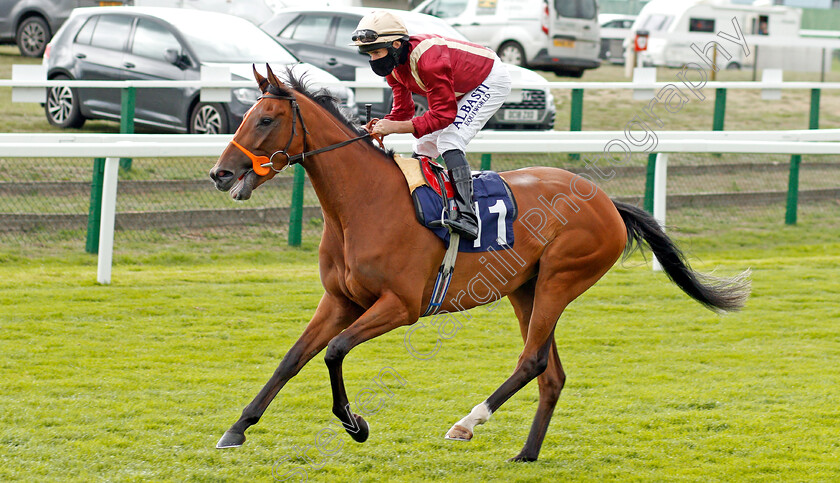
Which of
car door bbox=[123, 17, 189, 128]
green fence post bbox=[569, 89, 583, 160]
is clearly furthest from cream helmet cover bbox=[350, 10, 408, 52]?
green fence post bbox=[569, 89, 583, 160]

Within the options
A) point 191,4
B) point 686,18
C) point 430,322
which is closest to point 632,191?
point 430,322

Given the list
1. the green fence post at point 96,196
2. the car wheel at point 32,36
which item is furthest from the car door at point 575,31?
the green fence post at point 96,196

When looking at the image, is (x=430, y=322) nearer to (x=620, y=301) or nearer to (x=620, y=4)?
(x=620, y=301)

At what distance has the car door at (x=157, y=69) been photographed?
9922mm

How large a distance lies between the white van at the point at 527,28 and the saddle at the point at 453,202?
12306 mm

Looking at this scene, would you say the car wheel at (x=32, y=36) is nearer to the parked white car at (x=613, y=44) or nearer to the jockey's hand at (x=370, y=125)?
the jockey's hand at (x=370, y=125)

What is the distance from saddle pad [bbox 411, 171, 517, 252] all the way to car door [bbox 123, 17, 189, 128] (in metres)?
5.95

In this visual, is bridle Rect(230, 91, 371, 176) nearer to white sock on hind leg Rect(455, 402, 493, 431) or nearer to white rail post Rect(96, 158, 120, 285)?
white sock on hind leg Rect(455, 402, 493, 431)

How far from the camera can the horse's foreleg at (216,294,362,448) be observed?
4008 mm

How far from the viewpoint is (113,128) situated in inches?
437

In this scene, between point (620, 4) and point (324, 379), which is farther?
point (620, 4)

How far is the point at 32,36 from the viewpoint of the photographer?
53.0ft

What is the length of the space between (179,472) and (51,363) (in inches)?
62.7

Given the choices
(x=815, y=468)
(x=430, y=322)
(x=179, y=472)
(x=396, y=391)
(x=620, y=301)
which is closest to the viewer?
(x=179, y=472)
